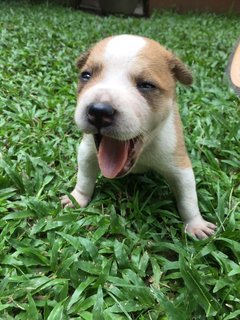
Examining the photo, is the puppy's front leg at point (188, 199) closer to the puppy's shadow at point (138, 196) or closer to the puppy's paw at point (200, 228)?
the puppy's paw at point (200, 228)

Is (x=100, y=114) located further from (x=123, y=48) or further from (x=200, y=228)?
(x=200, y=228)

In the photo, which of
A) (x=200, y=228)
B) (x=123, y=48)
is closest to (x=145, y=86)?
(x=123, y=48)

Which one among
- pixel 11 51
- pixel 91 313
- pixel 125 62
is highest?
pixel 125 62

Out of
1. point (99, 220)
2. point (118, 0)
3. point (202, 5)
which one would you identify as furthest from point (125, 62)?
point (202, 5)

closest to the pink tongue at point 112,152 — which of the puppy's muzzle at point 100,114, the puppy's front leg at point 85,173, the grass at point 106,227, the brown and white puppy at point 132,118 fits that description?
the brown and white puppy at point 132,118

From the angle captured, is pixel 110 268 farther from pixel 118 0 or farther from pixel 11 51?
pixel 118 0

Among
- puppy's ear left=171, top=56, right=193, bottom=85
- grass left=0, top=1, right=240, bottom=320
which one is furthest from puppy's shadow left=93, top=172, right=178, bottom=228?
puppy's ear left=171, top=56, right=193, bottom=85
